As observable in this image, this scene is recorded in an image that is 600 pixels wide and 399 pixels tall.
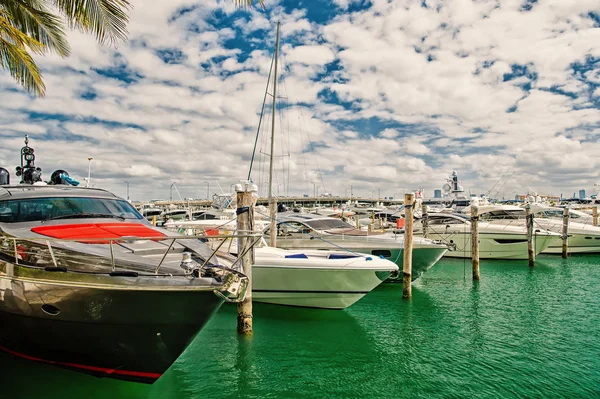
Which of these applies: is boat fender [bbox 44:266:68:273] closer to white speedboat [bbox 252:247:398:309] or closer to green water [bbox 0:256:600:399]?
green water [bbox 0:256:600:399]

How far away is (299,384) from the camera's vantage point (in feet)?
22.6

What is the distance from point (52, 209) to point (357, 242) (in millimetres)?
10639

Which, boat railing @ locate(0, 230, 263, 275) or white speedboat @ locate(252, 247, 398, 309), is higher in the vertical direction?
boat railing @ locate(0, 230, 263, 275)

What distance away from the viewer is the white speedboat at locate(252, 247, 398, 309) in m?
10.4

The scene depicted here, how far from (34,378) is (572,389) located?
941 cm

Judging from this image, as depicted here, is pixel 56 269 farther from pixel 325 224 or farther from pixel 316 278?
pixel 325 224

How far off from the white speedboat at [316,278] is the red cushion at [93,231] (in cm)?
452

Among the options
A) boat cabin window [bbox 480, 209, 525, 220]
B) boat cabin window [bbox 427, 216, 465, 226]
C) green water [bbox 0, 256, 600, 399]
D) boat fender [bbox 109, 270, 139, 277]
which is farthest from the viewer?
boat cabin window [bbox 480, 209, 525, 220]

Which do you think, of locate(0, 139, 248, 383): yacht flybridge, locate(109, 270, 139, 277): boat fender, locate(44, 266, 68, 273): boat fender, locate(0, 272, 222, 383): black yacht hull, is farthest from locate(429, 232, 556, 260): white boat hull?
locate(44, 266, 68, 273): boat fender

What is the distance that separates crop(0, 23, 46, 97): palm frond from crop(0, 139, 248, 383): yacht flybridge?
5257mm

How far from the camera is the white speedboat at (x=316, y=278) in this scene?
34.0 ft

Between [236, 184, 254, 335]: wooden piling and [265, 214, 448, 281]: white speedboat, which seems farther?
[265, 214, 448, 281]: white speedboat

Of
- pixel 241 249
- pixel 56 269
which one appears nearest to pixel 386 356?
pixel 241 249

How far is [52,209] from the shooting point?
7137 millimetres
